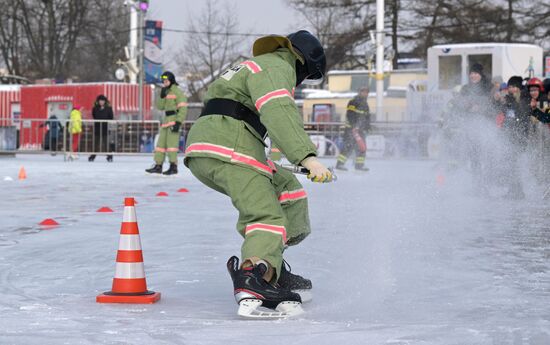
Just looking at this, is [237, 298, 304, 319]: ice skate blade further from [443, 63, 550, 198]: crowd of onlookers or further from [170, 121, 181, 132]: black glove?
[170, 121, 181, 132]: black glove

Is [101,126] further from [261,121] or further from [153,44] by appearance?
[261,121]

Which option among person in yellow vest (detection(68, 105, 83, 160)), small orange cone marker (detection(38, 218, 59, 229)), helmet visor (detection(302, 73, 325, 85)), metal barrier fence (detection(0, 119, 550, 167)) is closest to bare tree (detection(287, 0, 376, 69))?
metal barrier fence (detection(0, 119, 550, 167))

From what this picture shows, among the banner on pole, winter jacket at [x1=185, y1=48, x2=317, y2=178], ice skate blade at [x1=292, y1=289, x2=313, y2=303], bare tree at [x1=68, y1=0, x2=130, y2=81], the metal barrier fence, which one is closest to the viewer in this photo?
winter jacket at [x1=185, y1=48, x2=317, y2=178]

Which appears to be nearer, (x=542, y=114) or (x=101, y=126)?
(x=542, y=114)

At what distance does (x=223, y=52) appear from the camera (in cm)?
5456

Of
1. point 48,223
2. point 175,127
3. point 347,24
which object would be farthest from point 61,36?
point 48,223

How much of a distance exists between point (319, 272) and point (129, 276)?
1547 mm

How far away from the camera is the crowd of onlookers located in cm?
1293

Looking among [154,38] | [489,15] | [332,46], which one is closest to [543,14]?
[489,15]

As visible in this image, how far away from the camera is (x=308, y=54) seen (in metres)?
5.07

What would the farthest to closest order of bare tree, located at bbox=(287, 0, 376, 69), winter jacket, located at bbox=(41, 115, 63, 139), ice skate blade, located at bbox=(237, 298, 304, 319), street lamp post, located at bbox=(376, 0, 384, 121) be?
bare tree, located at bbox=(287, 0, 376, 69) → street lamp post, located at bbox=(376, 0, 384, 121) → winter jacket, located at bbox=(41, 115, 63, 139) → ice skate blade, located at bbox=(237, 298, 304, 319)

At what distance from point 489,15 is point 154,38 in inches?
561

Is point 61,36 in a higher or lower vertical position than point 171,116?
higher

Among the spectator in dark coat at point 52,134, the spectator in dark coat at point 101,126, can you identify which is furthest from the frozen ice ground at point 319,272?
the spectator in dark coat at point 52,134
